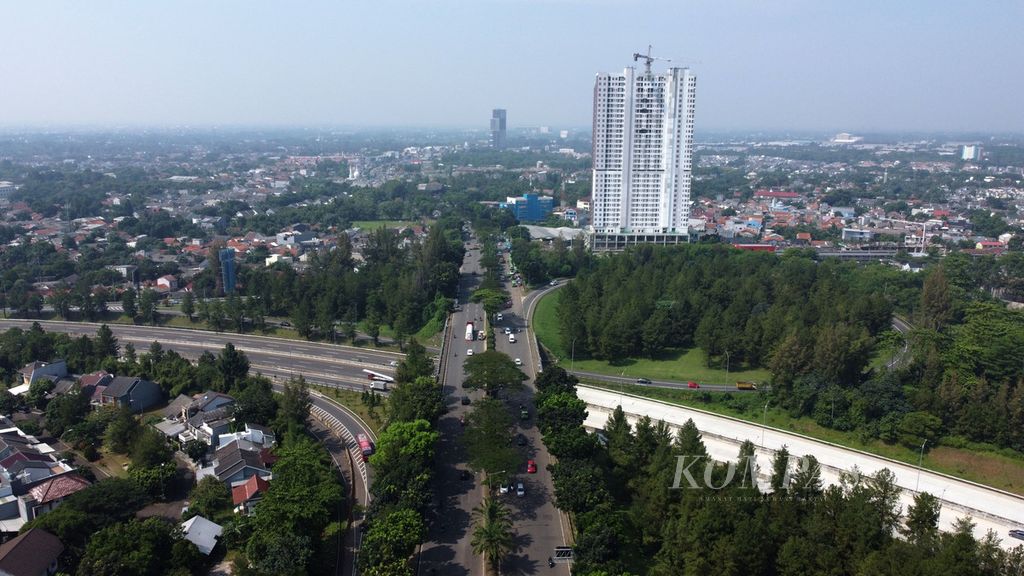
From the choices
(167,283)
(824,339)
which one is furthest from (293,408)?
(167,283)

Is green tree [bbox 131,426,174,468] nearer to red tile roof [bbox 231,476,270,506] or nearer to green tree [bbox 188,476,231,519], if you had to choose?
green tree [bbox 188,476,231,519]

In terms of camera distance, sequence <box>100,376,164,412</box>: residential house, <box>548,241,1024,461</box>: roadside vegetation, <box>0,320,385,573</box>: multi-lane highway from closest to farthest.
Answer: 1. <box>548,241,1024,461</box>: roadside vegetation
2. <box>100,376,164,412</box>: residential house
3. <box>0,320,385,573</box>: multi-lane highway

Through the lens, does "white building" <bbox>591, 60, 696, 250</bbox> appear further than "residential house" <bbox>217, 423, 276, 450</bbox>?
Yes

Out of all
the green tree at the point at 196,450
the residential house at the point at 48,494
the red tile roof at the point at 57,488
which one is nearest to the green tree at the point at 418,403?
the green tree at the point at 196,450

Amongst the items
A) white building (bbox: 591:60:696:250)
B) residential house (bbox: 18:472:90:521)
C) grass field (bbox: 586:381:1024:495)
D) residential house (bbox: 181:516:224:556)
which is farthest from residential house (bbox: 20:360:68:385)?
white building (bbox: 591:60:696:250)

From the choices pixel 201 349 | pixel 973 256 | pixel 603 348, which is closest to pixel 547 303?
pixel 603 348

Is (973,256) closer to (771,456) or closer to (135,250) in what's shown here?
(771,456)

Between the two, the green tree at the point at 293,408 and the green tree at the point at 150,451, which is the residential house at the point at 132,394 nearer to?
the green tree at the point at 150,451
